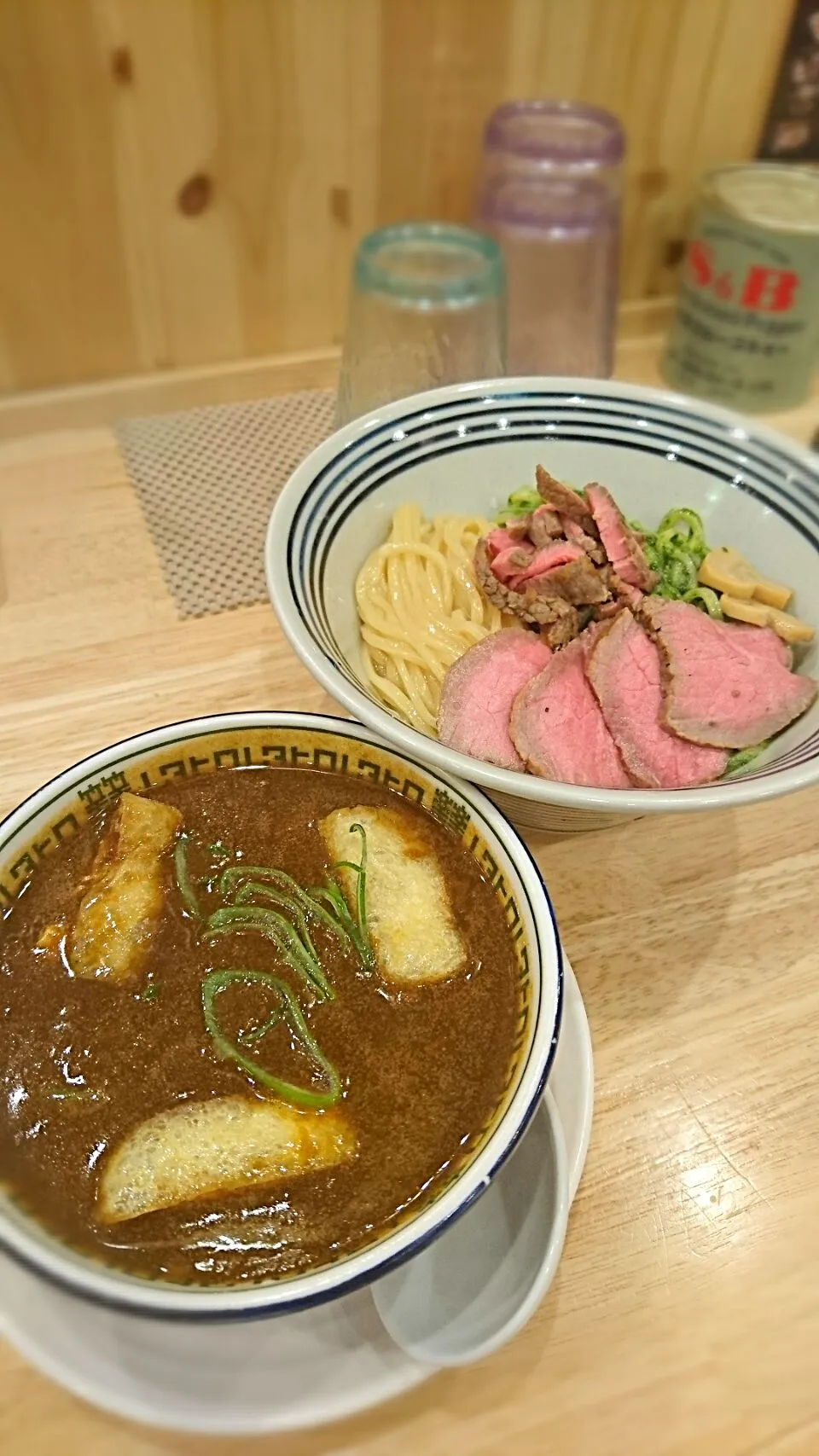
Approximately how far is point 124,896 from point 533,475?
3.11 ft

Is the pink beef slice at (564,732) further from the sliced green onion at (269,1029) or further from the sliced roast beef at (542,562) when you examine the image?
the sliced green onion at (269,1029)

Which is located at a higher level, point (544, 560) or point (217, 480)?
point (544, 560)

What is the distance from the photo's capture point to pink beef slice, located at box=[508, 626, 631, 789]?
1.17m

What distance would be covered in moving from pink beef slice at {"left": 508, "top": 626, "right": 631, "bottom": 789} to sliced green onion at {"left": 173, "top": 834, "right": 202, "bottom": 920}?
0.41 m

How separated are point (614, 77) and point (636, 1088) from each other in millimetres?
1915

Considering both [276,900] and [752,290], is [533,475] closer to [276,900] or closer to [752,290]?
[752,290]

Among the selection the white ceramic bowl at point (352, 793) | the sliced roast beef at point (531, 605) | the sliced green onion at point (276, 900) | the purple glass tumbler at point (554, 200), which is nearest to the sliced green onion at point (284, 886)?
the sliced green onion at point (276, 900)

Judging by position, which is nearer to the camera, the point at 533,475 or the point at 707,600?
the point at 707,600

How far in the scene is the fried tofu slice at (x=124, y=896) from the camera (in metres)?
0.98

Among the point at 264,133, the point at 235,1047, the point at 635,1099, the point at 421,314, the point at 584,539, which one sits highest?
the point at 264,133

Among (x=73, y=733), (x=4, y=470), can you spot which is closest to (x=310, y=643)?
(x=73, y=733)

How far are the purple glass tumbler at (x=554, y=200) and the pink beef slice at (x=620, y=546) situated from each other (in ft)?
2.27

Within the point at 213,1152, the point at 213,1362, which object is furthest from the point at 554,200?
the point at 213,1362

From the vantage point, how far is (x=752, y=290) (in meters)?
1.93
